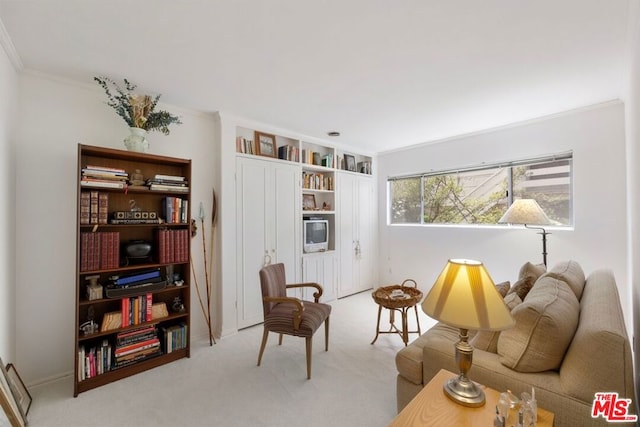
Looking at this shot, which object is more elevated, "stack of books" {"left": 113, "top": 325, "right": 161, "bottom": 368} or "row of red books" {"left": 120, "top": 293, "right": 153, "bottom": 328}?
"row of red books" {"left": 120, "top": 293, "right": 153, "bottom": 328}

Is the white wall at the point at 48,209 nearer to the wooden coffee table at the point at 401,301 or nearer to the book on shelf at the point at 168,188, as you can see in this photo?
the book on shelf at the point at 168,188

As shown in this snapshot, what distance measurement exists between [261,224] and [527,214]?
2882 millimetres

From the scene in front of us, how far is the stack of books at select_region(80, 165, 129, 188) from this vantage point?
83.7 inches

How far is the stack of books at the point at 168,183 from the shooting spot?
96.7 inches

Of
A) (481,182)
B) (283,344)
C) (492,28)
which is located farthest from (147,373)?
(481,182)

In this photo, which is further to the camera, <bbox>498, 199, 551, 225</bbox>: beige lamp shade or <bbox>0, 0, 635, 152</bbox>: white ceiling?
<bbox>498, 199, 551, 225</bbox>: beige lamp shade

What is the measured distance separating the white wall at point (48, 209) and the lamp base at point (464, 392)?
294cm

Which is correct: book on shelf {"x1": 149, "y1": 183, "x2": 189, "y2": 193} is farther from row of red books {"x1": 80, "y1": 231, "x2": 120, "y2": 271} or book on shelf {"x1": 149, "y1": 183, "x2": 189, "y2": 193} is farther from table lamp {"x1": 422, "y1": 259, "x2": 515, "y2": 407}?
table lamp {"x1": 422, "y1": 259, "x2": 515, "y2": 407}

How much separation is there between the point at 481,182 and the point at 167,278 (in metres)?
4.16

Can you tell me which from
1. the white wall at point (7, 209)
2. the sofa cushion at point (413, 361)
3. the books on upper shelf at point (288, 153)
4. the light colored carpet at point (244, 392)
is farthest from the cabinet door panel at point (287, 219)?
the white wall at point (7, 209)

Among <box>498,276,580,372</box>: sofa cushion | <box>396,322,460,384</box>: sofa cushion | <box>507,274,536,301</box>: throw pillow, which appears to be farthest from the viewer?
<box>507,274,536,301</box>: throw pillow

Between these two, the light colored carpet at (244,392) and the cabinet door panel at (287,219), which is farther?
the cabinet door panel at (287,219)

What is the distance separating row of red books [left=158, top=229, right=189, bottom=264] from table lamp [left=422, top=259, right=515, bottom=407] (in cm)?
227

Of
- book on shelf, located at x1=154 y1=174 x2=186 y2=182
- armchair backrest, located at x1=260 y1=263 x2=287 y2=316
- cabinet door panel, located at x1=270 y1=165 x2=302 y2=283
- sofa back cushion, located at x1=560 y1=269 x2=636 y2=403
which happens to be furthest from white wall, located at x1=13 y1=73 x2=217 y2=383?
sofa back cushion, located at x1=560 y1=269 x2=636 y2=403
